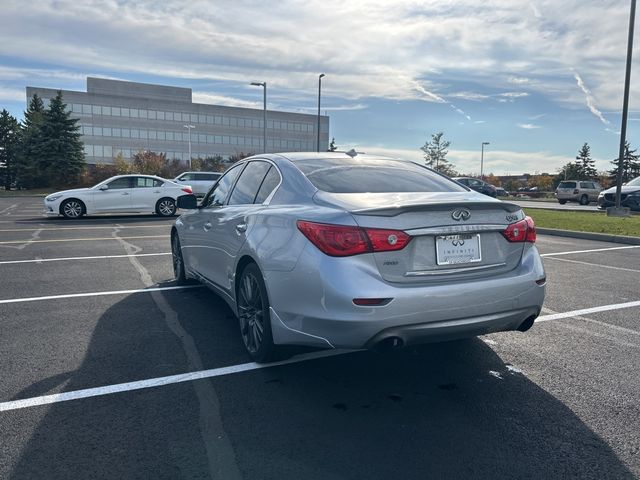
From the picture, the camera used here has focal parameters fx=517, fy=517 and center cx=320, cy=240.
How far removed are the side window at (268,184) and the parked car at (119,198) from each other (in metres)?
13.9

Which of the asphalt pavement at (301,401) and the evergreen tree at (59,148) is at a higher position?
the evergreen tree at (59,148)

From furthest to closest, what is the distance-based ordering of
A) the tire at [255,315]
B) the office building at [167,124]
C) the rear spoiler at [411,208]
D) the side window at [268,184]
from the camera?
the office building at [167,124]
the side window at [268,184]
the tire at [255,315]
the rear spoiler at [411,208]

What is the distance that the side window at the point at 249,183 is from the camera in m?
4.55

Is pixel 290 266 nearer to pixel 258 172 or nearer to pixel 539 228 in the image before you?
pixel 258 172

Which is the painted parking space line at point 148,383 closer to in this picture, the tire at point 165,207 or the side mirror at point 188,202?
the side mirror at point 188,202

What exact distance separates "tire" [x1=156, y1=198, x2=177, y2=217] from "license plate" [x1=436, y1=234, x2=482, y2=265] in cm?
1587

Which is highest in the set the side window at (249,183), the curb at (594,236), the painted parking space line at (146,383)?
the side window at (249,183)

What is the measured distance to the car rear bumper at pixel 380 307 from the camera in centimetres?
309

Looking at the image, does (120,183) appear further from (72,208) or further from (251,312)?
(251,312)

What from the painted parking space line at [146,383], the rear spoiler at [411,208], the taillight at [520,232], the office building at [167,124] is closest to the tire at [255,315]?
the painted parking space line at [146,383]

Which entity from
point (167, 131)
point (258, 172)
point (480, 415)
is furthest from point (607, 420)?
point (167, 131)

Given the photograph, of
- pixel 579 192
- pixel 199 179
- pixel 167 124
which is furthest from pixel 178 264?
pixel 167 124

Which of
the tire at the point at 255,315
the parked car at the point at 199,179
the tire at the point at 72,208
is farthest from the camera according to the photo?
the parked car at the point at 199,179

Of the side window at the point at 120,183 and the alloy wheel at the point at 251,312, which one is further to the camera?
the side window at the point at 120,183
